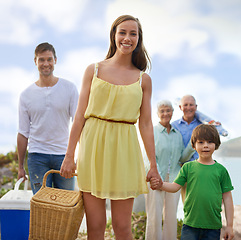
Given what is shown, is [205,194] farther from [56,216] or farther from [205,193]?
[56,216]

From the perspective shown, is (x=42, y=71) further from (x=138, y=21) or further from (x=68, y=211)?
(x=68, y=211)

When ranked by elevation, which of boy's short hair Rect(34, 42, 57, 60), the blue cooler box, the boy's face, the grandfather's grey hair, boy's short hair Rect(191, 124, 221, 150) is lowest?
the blue cooler box

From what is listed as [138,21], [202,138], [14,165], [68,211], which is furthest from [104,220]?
[14,165]

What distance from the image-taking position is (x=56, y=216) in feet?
7.83

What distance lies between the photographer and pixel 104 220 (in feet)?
7.63

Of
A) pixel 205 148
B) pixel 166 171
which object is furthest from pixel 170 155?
pixel 205 148

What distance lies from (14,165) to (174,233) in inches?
247

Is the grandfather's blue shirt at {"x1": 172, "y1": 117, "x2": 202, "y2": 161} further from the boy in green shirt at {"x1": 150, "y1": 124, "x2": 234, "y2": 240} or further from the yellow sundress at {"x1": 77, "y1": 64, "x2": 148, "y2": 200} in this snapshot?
the yellow sundress at {"x1": 77, "y1": 64, "x2": 148, "y2": 200}

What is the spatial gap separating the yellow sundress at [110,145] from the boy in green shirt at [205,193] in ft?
1.06

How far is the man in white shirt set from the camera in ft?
10.8

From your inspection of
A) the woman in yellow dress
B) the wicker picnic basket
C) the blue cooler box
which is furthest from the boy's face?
the blue cooler box

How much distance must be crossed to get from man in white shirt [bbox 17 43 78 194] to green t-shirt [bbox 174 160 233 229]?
129 cm

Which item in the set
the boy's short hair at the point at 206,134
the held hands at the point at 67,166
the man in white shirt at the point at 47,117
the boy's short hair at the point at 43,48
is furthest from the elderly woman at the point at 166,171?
the held hands at the point at 67,166

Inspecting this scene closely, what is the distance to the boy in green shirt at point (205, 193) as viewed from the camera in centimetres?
257
